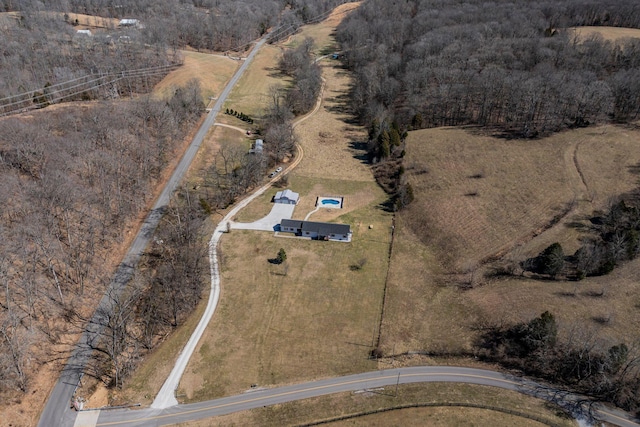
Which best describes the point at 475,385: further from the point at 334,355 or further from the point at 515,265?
the point at 515,265

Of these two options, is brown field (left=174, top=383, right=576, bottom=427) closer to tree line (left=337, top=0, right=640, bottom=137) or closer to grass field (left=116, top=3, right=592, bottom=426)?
grass field (left=116, top=3, right=592, bottom=426)

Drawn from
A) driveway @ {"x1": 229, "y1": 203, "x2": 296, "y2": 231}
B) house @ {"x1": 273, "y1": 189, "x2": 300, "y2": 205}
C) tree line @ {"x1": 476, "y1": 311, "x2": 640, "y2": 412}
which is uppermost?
house @ {"x1": 273, "y1": 189, "x2": 300, "y2": 205}

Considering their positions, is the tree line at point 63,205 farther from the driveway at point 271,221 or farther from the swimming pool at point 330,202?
the swimming pool at point 330,202

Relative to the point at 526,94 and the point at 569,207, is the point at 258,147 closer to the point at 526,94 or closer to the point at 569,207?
the point at 526,94

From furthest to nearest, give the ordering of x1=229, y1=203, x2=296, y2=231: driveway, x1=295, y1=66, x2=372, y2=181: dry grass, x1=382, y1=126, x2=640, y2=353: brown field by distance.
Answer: x1=295, y1=66, x2=372, y2=181: dry grass → x1=229, y1=203, x2=296, y2=231: driveway → x1=382, y1=126, x2=640, y2=353: brown field

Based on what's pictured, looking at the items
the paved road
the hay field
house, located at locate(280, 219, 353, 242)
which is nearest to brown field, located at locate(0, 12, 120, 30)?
the hay field

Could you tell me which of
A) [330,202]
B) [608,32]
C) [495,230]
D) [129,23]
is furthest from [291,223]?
[129,23]

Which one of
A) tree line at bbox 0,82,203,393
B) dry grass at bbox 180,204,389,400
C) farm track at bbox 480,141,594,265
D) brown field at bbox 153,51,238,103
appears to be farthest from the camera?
brown field at bbox 153,51,238,103

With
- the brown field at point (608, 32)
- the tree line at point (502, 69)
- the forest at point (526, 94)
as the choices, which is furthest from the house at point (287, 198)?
the brown field at point (608, 32)

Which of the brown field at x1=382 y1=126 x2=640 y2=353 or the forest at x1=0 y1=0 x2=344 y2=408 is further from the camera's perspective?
the brown field at x1=382 y1=126 x2=640 y2=353
